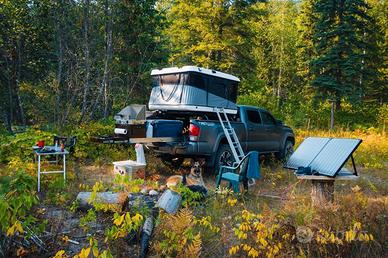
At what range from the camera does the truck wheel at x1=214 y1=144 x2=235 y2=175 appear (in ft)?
27.7

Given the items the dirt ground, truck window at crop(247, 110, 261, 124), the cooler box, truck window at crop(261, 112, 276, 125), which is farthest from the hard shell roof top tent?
the dirt ground

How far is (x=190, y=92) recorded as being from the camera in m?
8.77

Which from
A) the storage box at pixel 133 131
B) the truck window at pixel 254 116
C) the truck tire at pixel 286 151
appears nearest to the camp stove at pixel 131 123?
the storage box at pixel 133 131

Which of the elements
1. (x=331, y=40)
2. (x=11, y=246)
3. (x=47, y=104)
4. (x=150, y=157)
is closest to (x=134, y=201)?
(x=11, y=246)

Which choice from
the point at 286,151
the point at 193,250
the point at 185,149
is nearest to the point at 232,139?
the point at 185,149

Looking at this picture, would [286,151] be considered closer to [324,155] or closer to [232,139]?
[232,139]

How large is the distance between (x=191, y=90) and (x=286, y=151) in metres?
4.12

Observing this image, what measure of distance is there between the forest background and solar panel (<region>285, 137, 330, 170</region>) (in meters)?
6.94

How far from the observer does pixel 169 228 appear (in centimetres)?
449

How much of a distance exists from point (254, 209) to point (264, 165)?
4.78 metres

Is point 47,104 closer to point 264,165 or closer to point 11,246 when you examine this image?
point 264,165

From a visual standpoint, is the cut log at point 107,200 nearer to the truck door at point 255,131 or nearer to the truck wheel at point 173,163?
the truck wheel at point 173,163

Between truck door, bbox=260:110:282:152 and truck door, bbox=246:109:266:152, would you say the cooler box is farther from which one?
truck door, bbox=260:110:282:152

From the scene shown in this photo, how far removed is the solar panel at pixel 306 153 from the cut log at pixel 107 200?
9.15ft
